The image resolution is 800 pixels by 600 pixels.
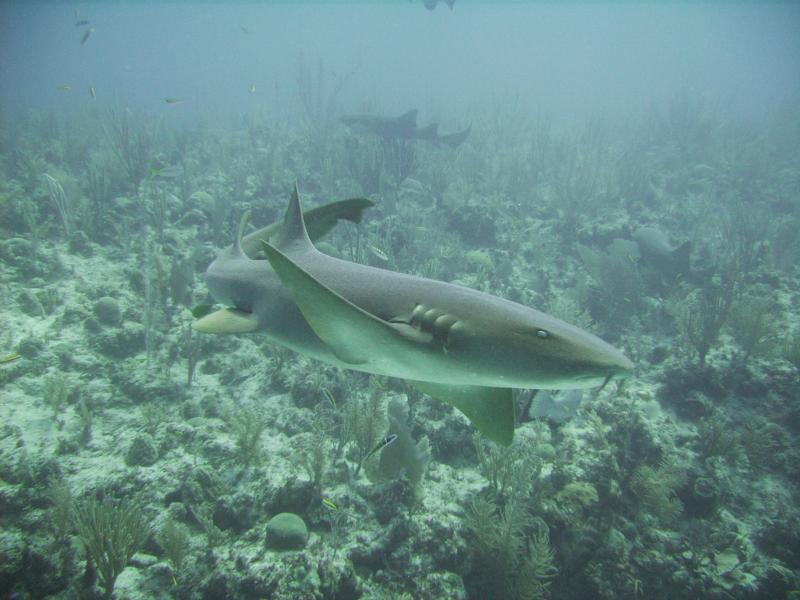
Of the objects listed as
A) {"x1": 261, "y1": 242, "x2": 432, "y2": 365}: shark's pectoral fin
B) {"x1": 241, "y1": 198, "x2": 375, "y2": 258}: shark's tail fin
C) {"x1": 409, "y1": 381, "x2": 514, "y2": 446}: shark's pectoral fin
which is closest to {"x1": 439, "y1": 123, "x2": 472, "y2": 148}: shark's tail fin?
{"x1": 241, "y1": 198, "x2": 375, "y2": 258}: shark's tail fin

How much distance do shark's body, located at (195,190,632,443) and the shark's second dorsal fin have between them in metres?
0.10

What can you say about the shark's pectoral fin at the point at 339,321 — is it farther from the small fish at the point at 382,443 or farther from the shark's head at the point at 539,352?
the small fish at the point at 382,443

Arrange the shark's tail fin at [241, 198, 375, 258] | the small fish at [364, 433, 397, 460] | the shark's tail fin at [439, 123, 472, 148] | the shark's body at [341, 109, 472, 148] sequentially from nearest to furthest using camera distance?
the shark's tail fin at [241, 198, 375, 258], the small fish at [364, 433, 397, 460], the shark's body at [341, 109, 472, 148], the shark's tail fin at [439, 123, 472, 148]

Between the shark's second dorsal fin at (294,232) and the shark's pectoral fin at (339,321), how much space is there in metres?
1.03

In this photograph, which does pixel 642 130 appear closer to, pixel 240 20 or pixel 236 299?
pixel 236 299

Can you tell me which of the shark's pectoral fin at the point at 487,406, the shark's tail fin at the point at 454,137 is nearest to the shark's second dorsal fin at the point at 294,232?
the shark's pectoral fin at the point at 487,406

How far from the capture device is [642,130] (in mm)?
25406

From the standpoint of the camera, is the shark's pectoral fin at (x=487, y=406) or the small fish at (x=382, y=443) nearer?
the shark's pectoral fin at (x=487, y=406)

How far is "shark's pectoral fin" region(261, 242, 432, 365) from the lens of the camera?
1.57m

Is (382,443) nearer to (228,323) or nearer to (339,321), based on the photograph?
(228,323)

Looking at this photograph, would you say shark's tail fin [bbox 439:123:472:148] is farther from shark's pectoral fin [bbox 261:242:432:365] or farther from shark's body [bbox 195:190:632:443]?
shark's pectoral fin [bbox 261:242:432:365]

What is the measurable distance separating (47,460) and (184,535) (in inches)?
70.7

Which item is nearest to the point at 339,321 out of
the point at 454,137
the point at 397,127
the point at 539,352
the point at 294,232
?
the point at 539,352

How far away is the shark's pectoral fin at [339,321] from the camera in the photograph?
1.57 meters
